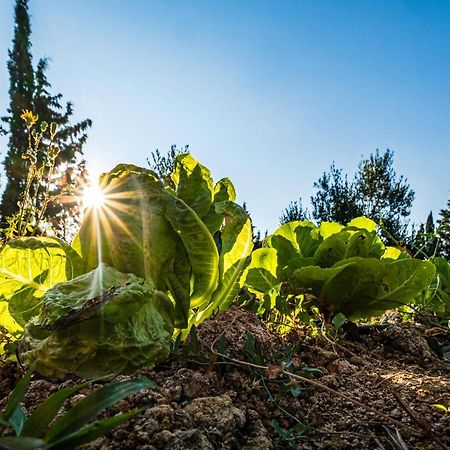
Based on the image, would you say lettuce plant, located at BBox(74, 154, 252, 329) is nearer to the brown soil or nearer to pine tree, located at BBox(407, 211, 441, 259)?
the brown soil

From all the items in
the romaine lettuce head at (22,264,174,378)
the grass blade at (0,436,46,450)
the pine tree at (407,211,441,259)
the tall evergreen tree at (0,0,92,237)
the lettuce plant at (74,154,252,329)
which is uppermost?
the tall evergreen tree at (0,0,92,237)

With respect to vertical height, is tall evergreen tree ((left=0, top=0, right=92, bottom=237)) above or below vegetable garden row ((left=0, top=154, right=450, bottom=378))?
above

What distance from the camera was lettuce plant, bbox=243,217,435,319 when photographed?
1.69 m

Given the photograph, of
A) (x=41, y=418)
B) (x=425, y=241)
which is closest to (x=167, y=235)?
(x=41, y=418)

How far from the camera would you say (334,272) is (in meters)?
1.67

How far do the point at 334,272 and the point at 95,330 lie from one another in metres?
1.00

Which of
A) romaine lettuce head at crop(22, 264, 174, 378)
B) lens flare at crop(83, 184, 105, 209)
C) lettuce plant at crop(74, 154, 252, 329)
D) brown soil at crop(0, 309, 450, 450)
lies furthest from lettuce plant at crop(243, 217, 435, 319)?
romaine lettuce head at crop(22, 264, 174, 378)

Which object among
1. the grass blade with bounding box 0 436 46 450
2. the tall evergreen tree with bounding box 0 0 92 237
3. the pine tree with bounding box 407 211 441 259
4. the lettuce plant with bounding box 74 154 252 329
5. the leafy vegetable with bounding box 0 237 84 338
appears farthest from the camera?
the tall evergreen tree with bounding box 0 0 92 237

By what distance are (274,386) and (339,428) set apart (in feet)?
0.57

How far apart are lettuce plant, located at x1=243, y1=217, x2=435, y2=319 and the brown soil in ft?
1.22

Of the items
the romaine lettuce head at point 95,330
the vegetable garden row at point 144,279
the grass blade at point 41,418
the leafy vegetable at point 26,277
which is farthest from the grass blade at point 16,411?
the leafy vegetable at point 26,277

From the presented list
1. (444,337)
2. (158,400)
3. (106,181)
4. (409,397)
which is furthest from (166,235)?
(444,337)

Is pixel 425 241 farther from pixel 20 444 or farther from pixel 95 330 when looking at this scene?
pixel 20 444

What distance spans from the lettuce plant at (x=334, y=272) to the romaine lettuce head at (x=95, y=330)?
0.80 m
